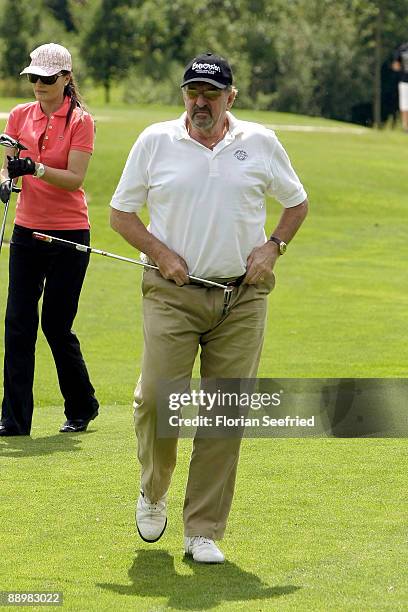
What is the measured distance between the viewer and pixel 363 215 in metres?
24.3

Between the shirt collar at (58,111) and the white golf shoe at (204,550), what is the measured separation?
118 inches

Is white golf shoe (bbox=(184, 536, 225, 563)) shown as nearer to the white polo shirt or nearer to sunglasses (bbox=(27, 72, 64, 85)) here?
the white polo shirt

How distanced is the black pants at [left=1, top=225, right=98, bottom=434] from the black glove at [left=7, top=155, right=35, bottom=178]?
1.88ft

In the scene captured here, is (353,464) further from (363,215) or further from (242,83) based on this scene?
(242,83)

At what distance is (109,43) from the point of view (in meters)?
83.4

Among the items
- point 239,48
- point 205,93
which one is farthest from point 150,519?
point 239,48

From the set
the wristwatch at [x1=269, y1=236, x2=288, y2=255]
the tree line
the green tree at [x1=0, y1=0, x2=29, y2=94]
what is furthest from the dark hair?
the tree line

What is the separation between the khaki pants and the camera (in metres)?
5.55

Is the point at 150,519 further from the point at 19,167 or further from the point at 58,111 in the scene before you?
Result: the point at 58,111

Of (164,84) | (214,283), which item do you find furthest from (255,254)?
(164,84)

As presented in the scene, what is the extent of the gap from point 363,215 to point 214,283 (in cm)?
1905

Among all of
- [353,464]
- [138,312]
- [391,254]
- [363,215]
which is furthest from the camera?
[363,215]

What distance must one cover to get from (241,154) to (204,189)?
21 centimetres

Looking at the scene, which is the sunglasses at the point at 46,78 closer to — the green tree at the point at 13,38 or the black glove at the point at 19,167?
the black glove at the point at 19,167
